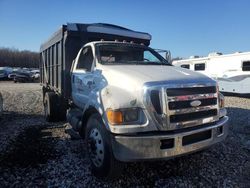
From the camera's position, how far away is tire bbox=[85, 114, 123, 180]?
3783mm

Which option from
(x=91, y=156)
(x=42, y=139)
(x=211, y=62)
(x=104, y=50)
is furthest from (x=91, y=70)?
(x=211, y=62)

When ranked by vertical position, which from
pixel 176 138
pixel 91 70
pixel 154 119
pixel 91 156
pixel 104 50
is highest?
pixel 104 50

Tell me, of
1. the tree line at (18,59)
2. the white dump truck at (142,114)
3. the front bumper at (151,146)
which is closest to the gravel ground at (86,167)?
the white dump truck at (142,114)

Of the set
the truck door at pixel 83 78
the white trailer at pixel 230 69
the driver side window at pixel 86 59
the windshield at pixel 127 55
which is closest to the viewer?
the truck door at pixel 83 78

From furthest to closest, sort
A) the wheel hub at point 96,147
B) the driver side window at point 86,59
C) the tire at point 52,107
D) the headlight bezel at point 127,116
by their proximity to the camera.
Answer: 1. the tire at point 52,107
2. the driver side window at point 86,59
3. the wheel hub at point 96,147
4. the headlight bezel at point 127,116

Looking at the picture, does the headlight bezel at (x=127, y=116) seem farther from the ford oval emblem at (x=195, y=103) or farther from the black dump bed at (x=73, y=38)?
the black dump bed at (x=73, y=38)

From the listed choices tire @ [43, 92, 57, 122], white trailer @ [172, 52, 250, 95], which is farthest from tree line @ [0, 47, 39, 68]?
tire @ [43, 92, 57, 122]

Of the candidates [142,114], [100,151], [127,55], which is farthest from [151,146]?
[127,55]

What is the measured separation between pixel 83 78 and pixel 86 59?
0.60 metres

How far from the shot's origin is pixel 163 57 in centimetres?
600

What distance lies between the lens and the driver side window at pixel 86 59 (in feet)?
17.5

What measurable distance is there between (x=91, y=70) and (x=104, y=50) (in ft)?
1.89

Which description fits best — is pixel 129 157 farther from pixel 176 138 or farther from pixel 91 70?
pixel 91 70

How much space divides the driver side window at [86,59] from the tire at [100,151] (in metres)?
1.42
